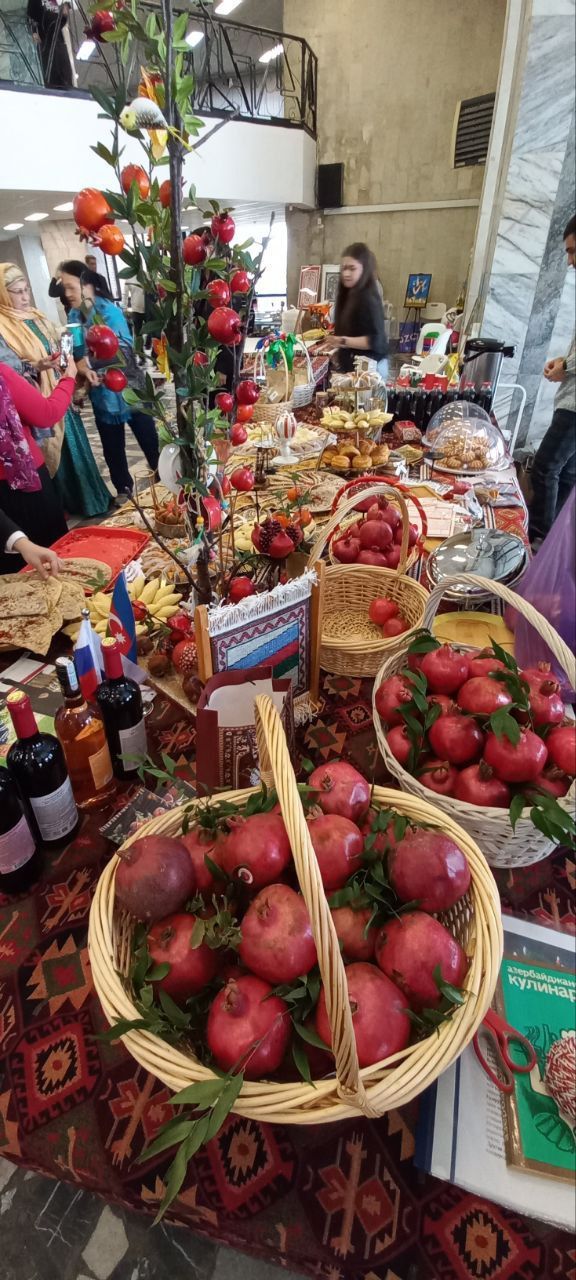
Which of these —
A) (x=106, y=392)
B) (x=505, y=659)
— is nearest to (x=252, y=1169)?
(x=505, y=659)

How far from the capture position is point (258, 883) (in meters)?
0.57

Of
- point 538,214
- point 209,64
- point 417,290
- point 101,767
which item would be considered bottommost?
point 101,767

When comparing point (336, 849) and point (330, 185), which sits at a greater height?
point (330, 185)

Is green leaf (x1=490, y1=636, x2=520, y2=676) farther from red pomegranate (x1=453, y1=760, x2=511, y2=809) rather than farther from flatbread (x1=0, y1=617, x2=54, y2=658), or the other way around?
flatbread (x1=0, y1=617, x2=54, y2=658)

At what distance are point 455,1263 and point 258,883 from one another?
0.33 metres

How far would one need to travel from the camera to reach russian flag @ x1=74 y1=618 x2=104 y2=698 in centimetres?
75

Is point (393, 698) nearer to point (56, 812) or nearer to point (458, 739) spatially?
point (458, 739)

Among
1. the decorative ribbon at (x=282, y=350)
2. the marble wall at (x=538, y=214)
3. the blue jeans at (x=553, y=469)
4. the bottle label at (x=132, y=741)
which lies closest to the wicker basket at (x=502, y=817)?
the bottle label at (x=132, y=741)

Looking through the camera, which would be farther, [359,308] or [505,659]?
[359,308]

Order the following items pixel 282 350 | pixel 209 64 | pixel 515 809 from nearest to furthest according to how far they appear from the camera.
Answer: pixel 515 809
pixel 282 350
pixel 209 64

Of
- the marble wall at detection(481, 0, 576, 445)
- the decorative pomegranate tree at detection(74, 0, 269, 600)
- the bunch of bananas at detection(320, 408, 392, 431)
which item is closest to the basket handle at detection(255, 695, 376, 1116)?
the decorative pomegranate tree at detection(74, 0, 269, 600)

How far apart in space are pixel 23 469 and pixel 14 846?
4.52ft

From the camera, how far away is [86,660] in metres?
0.75

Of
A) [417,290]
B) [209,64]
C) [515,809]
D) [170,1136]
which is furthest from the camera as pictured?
[417,290]
